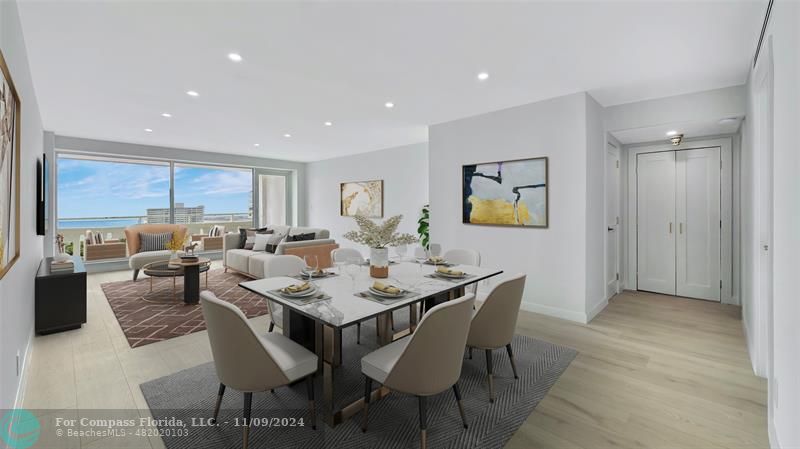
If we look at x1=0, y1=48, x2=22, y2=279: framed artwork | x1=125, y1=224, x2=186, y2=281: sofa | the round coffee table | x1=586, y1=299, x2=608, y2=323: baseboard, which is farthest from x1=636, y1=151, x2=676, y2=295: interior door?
x1=125, y1=224, x2=186, y2=281: sofa

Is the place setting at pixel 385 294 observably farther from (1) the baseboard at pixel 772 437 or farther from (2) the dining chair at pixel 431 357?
(1) the baseboard at pixel 772 437

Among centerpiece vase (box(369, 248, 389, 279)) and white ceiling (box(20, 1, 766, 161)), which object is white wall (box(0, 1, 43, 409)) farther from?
centerpiece vase (box(369, 248, 389, 279))

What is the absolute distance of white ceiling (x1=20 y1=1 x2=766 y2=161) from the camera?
85.7 inches

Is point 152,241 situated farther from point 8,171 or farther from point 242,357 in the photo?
point 242,357

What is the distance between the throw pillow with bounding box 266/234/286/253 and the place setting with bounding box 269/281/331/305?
14.7ft

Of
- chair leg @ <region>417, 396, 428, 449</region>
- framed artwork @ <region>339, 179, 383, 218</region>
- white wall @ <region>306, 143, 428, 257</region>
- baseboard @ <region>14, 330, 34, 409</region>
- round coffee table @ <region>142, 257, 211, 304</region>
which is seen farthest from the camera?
framed artwork @ <region>339, 179, 383, 218</region>

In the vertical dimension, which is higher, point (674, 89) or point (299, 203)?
point (674, 89)

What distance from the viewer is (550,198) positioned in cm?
383

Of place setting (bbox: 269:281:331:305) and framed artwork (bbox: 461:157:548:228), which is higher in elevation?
framed artwork (bbox: 461:157:548:228)

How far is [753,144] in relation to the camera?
2.78 m

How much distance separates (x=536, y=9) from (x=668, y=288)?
15.0ft

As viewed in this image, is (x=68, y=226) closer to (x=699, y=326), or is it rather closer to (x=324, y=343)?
(x=324, y=343)

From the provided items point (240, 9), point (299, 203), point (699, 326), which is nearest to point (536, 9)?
point (240, 9)

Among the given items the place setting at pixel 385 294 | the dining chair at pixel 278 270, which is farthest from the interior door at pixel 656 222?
the dining chair at pixel 278 270
